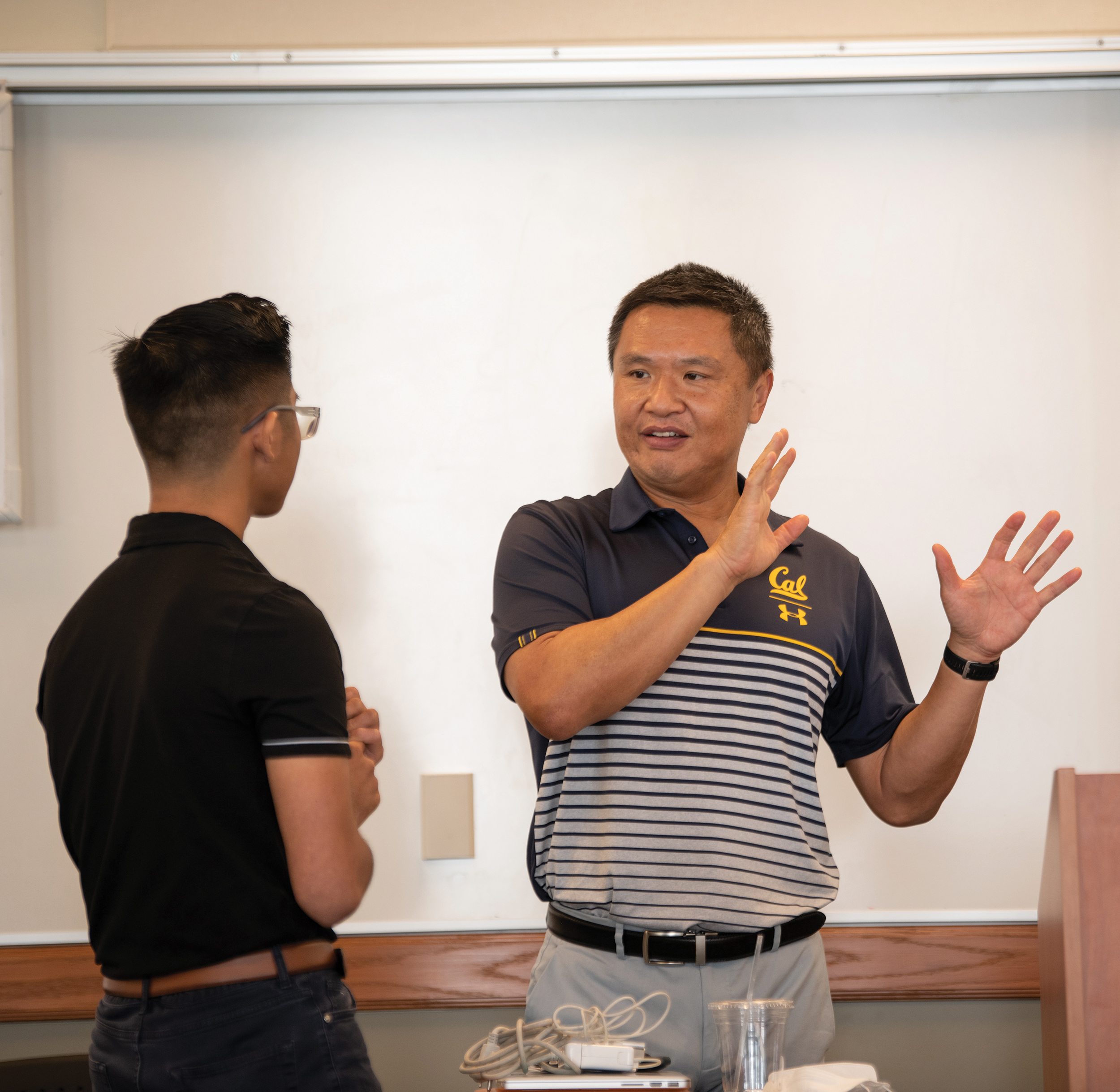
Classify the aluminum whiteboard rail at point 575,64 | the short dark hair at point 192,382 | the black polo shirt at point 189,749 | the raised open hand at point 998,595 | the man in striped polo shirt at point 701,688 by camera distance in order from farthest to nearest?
the aluminum whiteboard rail at point 575,64 < the raised open hand at point 998,595 < the man in striped polo shirt at point 701,688 < the short dark hair at point 192,382 < the black polo shirt at point 189,749

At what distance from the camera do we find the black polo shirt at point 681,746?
4.57 ft

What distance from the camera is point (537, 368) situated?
212cm

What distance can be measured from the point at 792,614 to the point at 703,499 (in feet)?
0.81

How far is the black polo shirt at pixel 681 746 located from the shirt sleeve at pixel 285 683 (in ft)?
1.15

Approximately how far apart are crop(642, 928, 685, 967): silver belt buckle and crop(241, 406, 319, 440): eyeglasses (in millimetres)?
817

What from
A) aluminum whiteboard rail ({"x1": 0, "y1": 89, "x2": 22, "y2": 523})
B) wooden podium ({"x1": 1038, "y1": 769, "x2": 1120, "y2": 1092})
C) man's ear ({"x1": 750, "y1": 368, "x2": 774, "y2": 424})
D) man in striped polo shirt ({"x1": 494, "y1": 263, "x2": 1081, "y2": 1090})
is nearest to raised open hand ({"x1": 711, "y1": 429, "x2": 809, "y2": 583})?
man in striped polo shirt ({"x1": 494, "y1": 263, "x2": 1081, "y2": 1090})

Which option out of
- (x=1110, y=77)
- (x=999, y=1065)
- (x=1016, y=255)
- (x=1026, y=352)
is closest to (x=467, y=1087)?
(x=999, y=1065)

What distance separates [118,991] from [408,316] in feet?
4.59

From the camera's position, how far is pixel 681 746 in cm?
143

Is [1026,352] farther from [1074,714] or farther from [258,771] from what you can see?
[258,771]

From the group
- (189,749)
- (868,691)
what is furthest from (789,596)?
(189,749)

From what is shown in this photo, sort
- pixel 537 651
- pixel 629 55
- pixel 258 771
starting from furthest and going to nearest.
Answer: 1. pixel 629 55
2. pixel 537 651
3. pixel 258 771

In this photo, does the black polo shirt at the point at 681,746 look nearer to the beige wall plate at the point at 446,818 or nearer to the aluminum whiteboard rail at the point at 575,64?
the beige wall plate at the point at 446,818

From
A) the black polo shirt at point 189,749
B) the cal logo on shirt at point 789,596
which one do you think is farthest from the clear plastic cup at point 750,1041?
the cal logo on shirt at point 789,596
